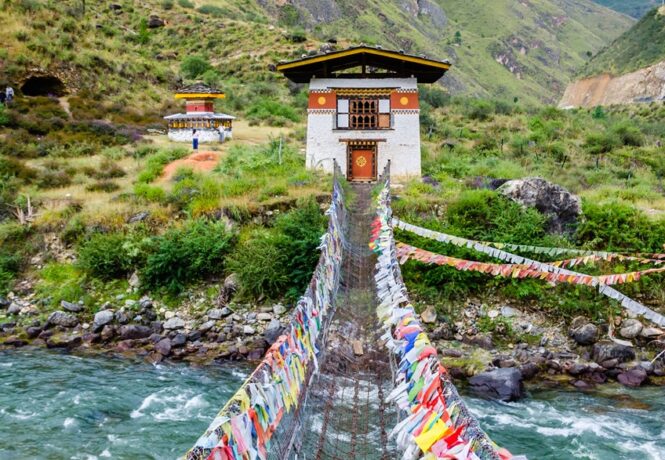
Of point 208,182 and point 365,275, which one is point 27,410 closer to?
point 365,275

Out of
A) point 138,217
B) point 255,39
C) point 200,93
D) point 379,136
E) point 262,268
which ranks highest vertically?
point 255,39

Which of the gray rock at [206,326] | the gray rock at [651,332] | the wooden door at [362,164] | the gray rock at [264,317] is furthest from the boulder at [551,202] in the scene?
the gray rock at [206,326]

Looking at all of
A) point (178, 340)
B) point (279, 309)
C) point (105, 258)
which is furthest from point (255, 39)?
point (178, 340)

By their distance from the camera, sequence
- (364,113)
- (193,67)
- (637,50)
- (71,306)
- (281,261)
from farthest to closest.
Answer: (637,50)
(193,67)
(364,113)
(71,306)
(281,261)

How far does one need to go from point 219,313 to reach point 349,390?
25.9ft

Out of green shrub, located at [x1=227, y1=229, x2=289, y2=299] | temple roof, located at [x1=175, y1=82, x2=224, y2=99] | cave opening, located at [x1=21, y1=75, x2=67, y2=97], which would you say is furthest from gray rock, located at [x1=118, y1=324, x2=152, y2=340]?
cave opening, located at [x1=21, y1=75, x2=67, y2=97]

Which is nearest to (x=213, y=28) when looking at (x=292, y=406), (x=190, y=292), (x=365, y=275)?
(x=190, y=292)

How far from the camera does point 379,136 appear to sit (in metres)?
22.3

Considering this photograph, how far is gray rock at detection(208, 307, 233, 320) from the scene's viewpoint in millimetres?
15906

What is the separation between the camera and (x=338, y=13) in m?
106

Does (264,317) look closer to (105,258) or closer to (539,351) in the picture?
(105,258)

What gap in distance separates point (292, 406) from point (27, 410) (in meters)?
7.57

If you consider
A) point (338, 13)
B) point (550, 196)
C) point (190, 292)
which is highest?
point (338, 13)

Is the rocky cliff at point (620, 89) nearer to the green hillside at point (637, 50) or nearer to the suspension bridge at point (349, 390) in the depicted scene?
the green hillside at point (637, 50)
